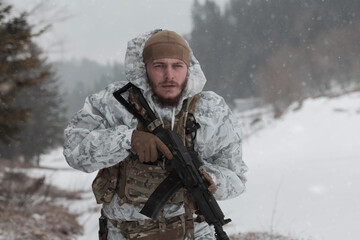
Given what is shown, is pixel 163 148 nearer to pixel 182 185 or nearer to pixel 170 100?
pixel 182 185

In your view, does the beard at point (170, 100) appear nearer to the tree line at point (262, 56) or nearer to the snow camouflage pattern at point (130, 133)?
the snow camouflage pattern at point (130, 133)

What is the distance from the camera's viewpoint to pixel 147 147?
1778mm

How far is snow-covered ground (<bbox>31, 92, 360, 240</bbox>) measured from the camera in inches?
187

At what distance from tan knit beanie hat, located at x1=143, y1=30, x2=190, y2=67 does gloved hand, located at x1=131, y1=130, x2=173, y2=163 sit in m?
0.50

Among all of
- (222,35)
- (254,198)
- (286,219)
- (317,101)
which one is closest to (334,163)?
(254,198)

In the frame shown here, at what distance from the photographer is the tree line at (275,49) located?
2991cm

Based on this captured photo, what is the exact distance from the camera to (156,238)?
1.94m

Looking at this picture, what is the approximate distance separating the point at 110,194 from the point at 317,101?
1795cm

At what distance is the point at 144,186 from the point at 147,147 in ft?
0.99

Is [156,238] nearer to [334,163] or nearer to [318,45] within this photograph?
[334,163]

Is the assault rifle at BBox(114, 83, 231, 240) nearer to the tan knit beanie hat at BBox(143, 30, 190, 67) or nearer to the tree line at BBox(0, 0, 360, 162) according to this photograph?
the tan knit beanie hat at BBox(143, 30, 190, 67)

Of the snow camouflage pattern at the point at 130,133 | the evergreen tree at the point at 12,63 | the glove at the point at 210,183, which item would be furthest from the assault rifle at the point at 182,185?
the evergreen tree at the point at 12,63

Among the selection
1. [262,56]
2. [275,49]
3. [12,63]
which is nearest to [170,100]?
[12,63]

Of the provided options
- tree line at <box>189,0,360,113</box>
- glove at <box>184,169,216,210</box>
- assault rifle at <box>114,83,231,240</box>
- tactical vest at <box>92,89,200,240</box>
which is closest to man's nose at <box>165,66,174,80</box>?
tactical vest at <box>92,89,200,240</box>
